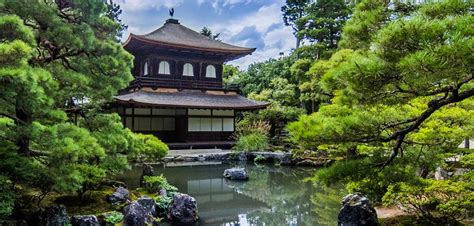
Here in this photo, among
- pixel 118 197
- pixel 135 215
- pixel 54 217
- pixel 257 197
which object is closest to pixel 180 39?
pixel 257 197

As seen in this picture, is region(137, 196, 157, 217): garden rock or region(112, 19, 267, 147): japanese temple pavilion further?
Answer: region(112, 19, 267, 147): japanese temple pavilion

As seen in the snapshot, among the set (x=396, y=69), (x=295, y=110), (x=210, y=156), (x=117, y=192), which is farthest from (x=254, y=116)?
(x=396, y=69)

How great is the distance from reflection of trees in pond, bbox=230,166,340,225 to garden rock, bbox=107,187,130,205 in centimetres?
209

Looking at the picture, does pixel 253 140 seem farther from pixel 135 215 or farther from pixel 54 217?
pixel 54 217

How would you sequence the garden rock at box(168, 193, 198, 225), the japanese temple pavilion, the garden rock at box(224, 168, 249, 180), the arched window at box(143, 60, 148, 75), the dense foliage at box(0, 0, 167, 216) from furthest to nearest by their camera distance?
1. the arched window at box(143, 60, 148, 75)
2. the japanese temple pavilion
3. the garden rock at box(224, 168, 249, 180)
4. the garden rock at box(168, 193, 198, 225)
5. the dense foliage at box(0, 0, 167, 216)

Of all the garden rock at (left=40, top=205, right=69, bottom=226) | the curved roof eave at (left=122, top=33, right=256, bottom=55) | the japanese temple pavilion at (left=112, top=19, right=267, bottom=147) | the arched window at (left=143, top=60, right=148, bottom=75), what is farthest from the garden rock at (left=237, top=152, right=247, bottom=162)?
the garden rock at (left=40, top=205, right=69, bottom=226)

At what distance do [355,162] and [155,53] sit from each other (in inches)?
565

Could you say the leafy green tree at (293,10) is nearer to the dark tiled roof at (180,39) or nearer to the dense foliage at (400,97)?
the dark tiled roof at (180,39)

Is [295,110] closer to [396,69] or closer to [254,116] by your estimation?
[254,116]

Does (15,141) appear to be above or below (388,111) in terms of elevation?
below

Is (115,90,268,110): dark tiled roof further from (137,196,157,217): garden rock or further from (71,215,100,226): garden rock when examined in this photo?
(71,215,100,226): garden rock

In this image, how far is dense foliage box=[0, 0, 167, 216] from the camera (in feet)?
12.1

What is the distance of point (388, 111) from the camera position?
3.43m

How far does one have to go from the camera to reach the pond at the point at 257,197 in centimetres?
627
